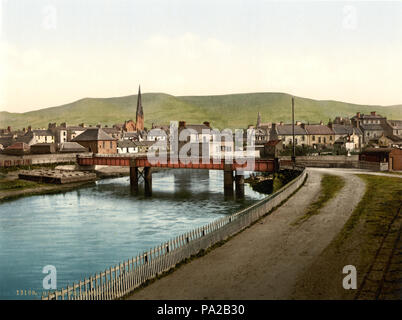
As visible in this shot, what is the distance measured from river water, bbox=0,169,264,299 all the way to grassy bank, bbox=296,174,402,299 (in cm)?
1464

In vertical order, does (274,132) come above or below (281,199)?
above

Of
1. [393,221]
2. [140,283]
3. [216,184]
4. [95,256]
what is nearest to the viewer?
[140,283]

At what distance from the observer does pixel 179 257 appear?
69.4 feet

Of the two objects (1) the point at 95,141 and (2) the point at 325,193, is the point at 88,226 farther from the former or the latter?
(1) the point at 95,141

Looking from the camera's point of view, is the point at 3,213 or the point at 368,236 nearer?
the point at 368,236

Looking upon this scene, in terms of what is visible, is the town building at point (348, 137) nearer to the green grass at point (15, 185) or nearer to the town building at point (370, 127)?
the town building at point (370, 127)

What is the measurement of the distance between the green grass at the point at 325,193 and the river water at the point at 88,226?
11.2 m

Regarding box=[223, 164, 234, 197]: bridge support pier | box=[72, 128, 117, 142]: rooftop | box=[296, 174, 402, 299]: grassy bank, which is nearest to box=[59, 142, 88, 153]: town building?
box=[72, 128, 117, 142]: rooftop

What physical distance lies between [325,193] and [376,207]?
7.80 meters

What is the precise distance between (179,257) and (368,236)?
461 inches

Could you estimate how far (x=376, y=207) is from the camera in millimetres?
33438
